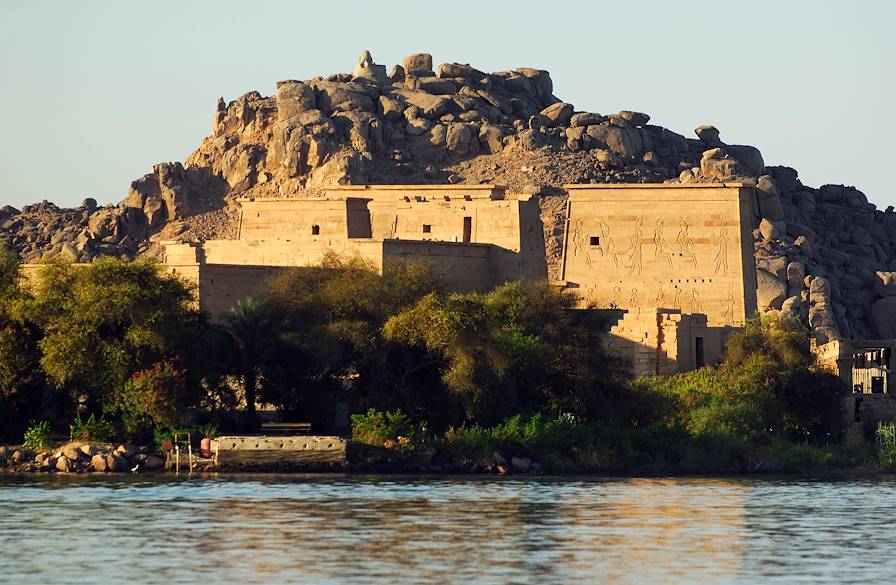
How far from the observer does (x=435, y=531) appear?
35969mm

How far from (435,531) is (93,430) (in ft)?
51.7

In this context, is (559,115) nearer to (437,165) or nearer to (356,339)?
(437,165)

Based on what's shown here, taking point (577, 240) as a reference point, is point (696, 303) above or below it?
below

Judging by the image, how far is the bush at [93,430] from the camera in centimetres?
4959

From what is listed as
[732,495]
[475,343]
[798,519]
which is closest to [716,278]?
[475,343]

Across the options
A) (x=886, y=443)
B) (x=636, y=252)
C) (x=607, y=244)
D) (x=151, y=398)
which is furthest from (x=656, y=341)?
(x=151, y=398)

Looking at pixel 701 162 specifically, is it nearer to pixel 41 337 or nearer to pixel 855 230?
pixel 855 230

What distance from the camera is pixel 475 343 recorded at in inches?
2050

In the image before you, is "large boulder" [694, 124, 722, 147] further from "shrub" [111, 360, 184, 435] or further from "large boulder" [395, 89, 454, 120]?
"shrub" [111, 360, 184, 435]

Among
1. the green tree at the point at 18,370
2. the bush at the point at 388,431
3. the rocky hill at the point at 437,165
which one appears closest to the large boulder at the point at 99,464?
the green tree at the point at 18,370

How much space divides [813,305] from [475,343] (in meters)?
50.9

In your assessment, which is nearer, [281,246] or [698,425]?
[698,425]

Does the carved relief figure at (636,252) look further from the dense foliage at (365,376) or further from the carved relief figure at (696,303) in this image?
the dense foliage at (365,376)

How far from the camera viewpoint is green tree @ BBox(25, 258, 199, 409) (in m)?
49.8
